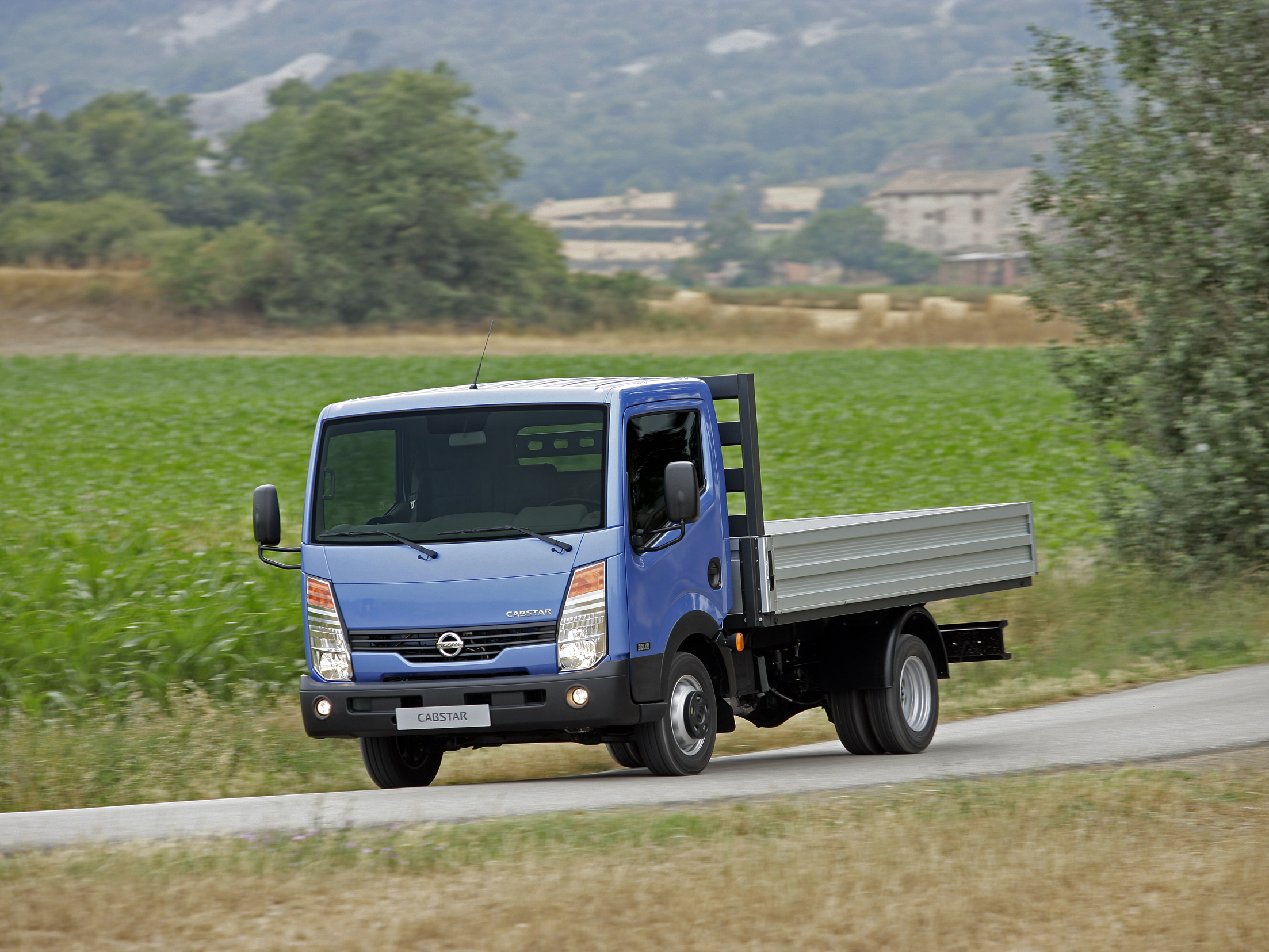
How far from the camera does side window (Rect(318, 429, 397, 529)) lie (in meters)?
9.64

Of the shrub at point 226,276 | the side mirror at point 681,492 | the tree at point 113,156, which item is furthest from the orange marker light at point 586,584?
the tree at point 113,156

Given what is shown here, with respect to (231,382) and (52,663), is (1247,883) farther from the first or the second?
(231,382)

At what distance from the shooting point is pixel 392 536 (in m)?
9.39

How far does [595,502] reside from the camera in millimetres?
9266

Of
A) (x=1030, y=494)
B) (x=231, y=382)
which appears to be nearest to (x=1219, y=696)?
(x=1030, y=494)

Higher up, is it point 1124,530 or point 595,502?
point 595,502

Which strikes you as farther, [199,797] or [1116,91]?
[1116,91]

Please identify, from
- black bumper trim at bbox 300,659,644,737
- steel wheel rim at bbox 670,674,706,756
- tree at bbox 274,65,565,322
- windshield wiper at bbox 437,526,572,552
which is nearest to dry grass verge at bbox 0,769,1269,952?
black bumper trim at bbox 300,659,644,737

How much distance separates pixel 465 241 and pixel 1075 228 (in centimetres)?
6939

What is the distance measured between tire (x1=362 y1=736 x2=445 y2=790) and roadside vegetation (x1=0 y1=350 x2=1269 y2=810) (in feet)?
2.47

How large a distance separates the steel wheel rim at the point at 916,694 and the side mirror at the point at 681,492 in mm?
3194

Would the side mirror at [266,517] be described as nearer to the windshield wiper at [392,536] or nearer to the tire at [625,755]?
the windshield wiper at [392,536]

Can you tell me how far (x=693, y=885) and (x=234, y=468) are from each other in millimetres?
25297

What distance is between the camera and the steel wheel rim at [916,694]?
38.9 ft
